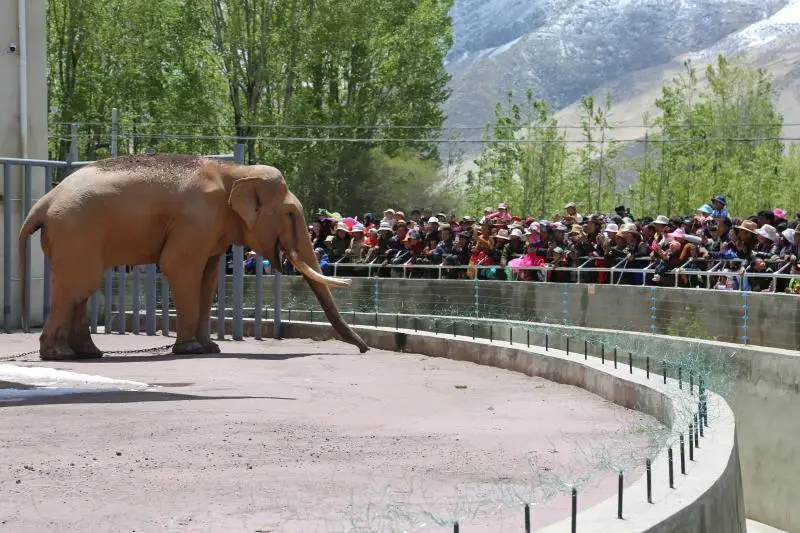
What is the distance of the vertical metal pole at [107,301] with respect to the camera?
71.3 feet

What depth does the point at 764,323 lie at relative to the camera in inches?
722

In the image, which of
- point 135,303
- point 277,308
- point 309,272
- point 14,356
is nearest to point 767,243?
point 309,272

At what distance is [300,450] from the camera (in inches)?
408

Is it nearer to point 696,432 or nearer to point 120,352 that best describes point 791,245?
point 120,352

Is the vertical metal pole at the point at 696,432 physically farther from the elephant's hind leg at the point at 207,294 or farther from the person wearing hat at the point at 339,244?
the person wearing hat at the point at 339,244

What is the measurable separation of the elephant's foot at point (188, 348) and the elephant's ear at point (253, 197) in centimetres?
169

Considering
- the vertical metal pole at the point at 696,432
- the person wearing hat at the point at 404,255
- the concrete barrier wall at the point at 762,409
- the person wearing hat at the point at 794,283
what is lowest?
the concrete barrier wall at the point at 762,409

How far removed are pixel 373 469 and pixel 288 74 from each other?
155 feet

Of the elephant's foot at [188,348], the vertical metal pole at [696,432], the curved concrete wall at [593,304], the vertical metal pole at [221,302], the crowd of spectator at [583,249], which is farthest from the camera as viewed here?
the vertical metal pole at [221,302]

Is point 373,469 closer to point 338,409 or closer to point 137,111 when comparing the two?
point 338,409

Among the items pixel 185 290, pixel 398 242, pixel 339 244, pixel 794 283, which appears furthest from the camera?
pixel 339 244

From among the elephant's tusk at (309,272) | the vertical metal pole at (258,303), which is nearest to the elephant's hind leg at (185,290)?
the elephant's tusk at (309,272)

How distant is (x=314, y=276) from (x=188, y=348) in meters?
2.09

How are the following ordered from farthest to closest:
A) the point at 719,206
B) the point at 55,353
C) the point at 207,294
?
the point at 719,206
the point at 207,294
the point at 55,353
